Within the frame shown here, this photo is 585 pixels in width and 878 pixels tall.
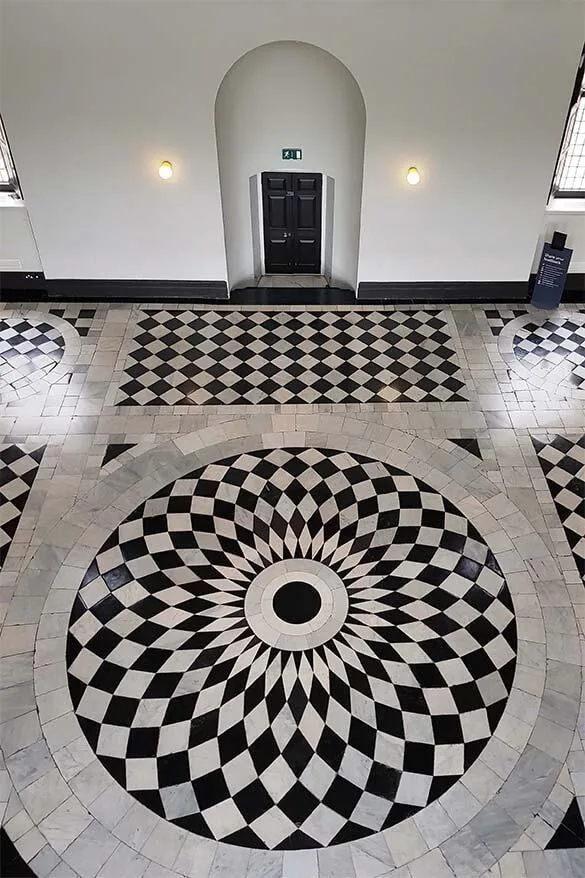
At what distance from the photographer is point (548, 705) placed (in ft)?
23.7

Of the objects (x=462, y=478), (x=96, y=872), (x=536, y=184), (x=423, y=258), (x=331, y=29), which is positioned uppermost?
(x=331, y=29)

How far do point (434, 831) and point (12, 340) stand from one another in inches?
365

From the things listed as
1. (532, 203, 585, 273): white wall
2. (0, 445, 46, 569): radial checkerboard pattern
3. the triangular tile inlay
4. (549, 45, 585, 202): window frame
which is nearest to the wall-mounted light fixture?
(549, 45, 585, 202): window frame

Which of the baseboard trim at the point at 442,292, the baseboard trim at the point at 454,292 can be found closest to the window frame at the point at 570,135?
the baseboard trim at the point at 454,292

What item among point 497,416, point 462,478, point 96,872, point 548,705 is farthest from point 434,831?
point 497,416

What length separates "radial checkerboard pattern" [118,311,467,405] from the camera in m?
10.6

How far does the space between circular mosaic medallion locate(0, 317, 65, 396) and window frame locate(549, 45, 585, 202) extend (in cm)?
832

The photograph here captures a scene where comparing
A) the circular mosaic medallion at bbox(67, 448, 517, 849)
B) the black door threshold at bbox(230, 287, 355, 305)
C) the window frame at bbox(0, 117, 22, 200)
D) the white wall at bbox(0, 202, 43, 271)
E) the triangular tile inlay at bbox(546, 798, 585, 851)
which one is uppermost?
the window frame at bbox(0, 117, 22, 200)

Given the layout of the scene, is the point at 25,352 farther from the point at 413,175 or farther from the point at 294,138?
the point at 413,175

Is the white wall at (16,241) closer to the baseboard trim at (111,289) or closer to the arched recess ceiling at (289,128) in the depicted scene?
the baseboard trim at (111,289)

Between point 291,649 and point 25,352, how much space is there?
665cm

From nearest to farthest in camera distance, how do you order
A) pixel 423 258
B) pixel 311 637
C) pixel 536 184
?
1. pixel 311 637
2. pixel 536 184
3. pixel 423 258

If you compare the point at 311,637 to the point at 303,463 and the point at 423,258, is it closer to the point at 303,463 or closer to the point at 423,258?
the point at 303,463

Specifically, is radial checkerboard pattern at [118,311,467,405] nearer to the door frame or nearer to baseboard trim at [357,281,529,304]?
baseboard trim at [357,281,529,304]
